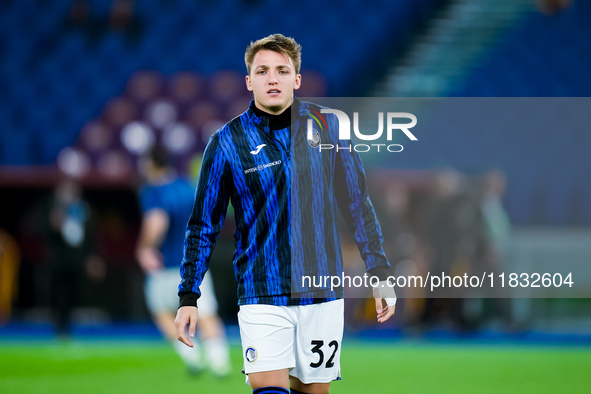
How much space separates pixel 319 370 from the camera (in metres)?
3.05

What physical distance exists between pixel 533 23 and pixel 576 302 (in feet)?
19.3

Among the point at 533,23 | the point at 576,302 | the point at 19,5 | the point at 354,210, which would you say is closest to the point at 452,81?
the point at 533,23

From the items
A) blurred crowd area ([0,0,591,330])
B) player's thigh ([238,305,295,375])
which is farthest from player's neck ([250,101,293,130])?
blurred crowd area ([0,0,591,330])

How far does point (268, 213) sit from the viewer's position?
9.91 ft

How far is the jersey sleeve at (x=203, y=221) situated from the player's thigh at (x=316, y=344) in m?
0.43

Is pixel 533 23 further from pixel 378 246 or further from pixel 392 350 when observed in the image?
pixel 378 246

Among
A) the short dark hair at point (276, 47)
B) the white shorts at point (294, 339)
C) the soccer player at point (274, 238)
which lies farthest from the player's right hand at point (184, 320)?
the short dark hair at point (276, 47)

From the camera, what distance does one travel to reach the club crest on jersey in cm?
299

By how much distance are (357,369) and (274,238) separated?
4.44 meters

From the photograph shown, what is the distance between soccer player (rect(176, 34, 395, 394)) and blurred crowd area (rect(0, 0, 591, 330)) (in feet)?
12.0

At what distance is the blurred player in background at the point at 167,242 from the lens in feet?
21.9
